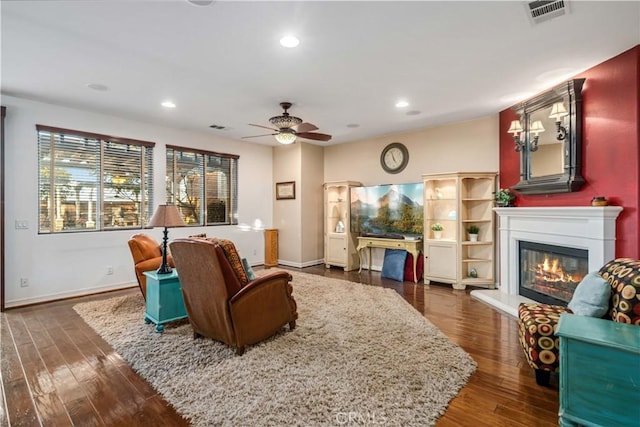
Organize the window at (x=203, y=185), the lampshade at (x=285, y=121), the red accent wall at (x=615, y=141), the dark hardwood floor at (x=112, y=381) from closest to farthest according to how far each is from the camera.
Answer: the dark hardwood floor at (x=112, y=381)
the red accent wall at (x=615, y=141)
the lampshade at (x=285, y=121)
the window at (x=203, y=185)

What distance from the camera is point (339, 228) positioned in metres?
6.73

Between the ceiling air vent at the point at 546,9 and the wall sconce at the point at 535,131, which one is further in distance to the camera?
the wall sconce at the point at 535,131

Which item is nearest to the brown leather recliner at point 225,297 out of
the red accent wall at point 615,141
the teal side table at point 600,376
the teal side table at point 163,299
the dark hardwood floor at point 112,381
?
the teal side table at point 163,299

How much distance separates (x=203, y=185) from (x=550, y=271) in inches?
231

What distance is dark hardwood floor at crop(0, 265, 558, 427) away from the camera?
1.95 m

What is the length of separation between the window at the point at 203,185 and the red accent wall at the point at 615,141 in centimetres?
572

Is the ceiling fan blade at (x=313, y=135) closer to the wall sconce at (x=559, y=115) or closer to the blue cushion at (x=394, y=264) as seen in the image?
the blue cushion at (x=394, y=264)

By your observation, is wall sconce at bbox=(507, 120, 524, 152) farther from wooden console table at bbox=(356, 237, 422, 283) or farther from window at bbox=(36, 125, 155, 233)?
window at bbox=(36, 125, 155, 233)

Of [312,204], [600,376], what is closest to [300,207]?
[312,204]

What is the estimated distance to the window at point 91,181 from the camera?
4.43 meters

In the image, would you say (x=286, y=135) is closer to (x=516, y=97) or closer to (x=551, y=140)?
(x=516, y=97)

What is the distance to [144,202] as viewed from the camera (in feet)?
17.5

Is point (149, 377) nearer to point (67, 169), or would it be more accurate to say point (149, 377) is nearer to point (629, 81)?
point (67, 169)

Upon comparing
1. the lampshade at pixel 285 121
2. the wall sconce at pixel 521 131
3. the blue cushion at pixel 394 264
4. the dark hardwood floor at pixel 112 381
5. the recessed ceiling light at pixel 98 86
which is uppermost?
the recessed ceiling light at pixel 98 86
